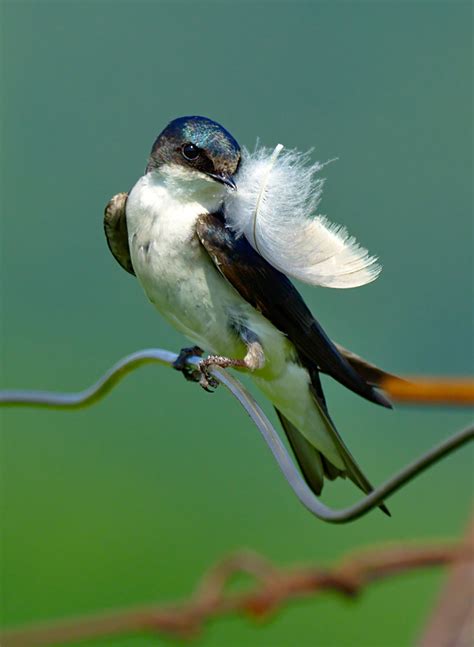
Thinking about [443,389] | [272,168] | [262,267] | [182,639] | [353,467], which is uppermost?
[272,168]

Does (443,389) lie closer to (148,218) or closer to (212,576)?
(212,576)

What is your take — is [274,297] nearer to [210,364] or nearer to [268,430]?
[210,364]

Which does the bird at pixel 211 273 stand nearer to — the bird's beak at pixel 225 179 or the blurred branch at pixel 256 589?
the bird's beak at pixel 225 179

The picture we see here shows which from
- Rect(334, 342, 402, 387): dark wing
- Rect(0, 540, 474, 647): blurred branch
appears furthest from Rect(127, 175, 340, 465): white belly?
Rect(0, 540, 474, 647): blurred branch

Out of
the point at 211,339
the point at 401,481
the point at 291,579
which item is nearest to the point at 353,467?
the point at 211,339

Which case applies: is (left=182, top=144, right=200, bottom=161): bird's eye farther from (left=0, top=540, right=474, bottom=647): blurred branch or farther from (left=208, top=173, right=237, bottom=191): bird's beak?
(left=0, top=540, right=474, bottom=647): blurred branch

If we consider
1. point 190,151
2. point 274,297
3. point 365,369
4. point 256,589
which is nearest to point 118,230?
point 190,151
